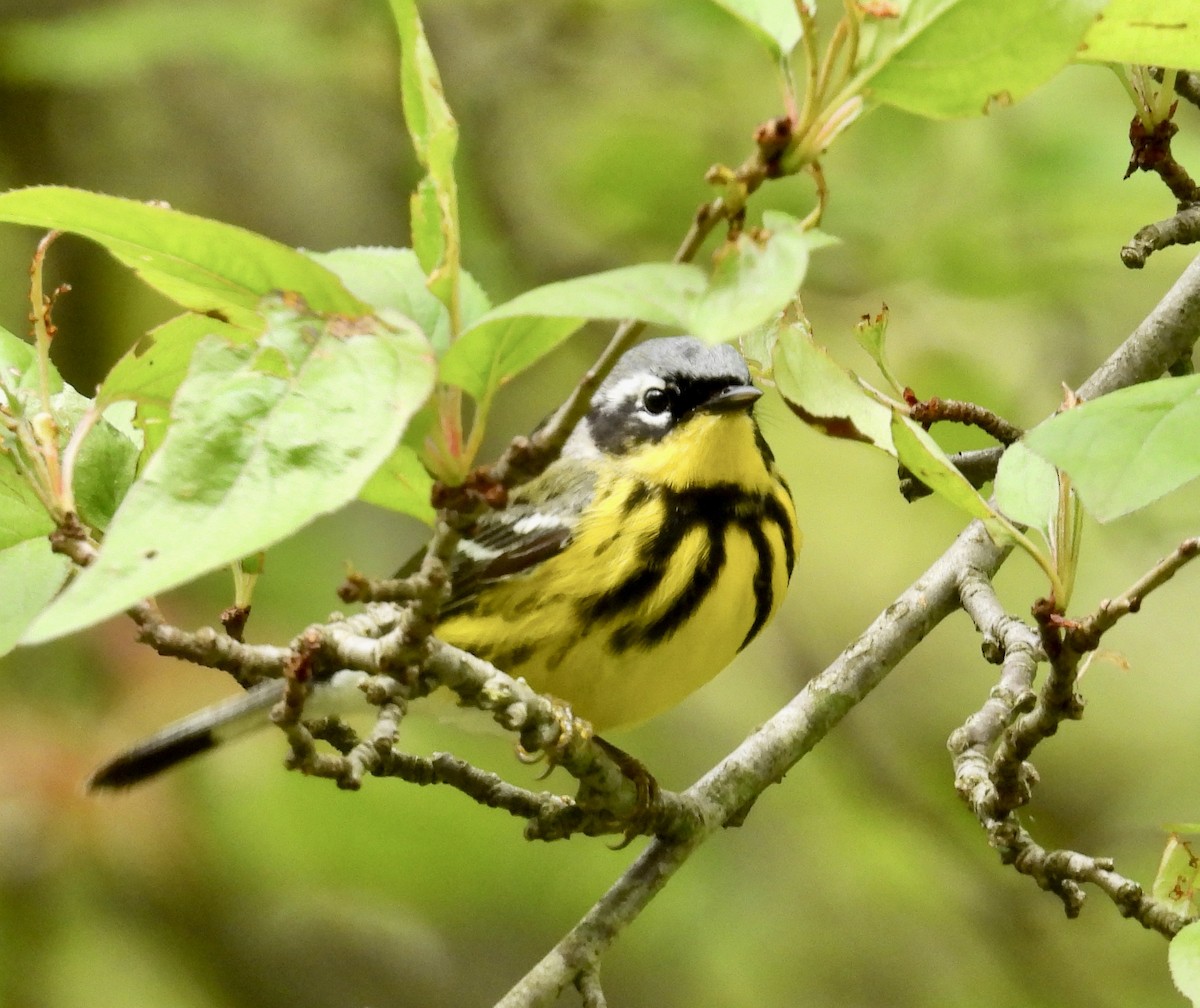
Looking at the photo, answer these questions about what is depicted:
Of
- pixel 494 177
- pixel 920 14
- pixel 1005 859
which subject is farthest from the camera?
pixel 494 177

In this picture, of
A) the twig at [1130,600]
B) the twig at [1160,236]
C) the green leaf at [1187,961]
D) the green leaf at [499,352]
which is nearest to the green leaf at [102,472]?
the green leaf at [499,352]

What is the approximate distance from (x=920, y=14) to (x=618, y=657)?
5.41 ft

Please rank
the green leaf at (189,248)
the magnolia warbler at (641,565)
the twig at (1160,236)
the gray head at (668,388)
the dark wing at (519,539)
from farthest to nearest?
the gray head at (668,388) → the dark wing at (519,539) → the magnolia warbler at (641,565) → the twig at (1160,236) → the green leaf at (189,248)

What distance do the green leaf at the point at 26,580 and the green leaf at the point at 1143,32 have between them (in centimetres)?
126

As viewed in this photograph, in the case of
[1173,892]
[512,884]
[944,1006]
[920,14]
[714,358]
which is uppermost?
[714,358]

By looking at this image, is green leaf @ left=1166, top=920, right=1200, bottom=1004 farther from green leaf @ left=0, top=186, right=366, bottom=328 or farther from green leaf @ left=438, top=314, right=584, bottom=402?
green leaf @ left=0, top=186, right=366, bottom=328

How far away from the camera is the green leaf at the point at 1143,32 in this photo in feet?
4.14

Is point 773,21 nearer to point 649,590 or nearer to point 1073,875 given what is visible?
point 1073,875

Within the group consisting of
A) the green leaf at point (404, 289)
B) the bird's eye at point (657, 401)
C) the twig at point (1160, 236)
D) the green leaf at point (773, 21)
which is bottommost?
the green leaf at point (404, 289)

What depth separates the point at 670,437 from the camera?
289 cm

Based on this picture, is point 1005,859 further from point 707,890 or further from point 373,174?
point 373,174

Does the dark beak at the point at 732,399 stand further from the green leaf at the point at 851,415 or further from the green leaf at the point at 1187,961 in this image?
the green leaf at the point at 1187,961

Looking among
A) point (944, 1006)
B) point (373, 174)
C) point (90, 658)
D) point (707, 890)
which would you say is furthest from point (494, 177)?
point (944, 1006)

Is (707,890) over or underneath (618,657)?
underneath
